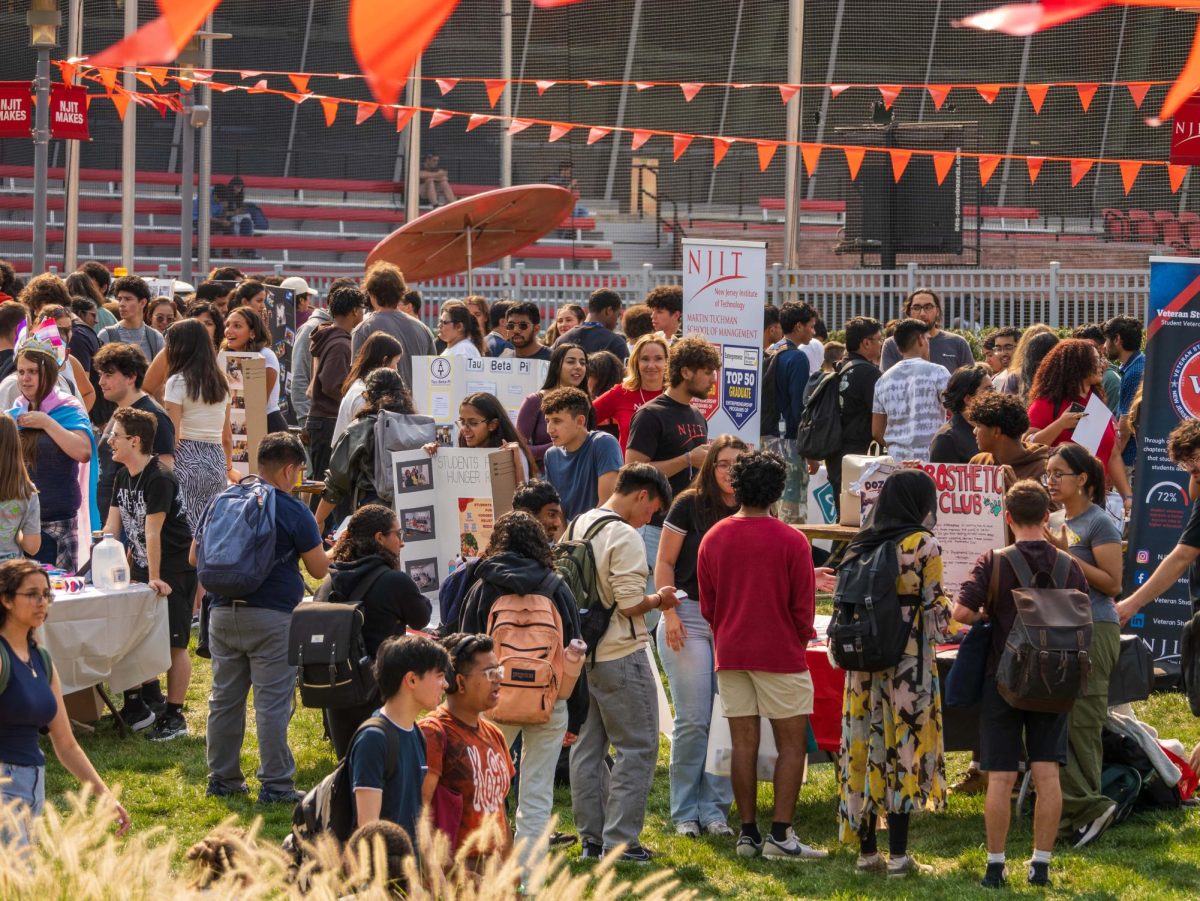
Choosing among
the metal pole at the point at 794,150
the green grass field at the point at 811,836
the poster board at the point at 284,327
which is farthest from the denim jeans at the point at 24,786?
the metal pole at the point at 794,150

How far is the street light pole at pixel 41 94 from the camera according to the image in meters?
13.9

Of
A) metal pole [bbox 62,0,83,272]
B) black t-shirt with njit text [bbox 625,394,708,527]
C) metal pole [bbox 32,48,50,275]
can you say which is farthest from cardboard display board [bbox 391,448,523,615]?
metal pole [bbox 62,0,83,272]

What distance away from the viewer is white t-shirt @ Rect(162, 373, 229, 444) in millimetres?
8625

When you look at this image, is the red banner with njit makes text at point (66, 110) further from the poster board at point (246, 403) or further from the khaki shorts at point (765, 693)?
the khaki shorts at point (765, 693)

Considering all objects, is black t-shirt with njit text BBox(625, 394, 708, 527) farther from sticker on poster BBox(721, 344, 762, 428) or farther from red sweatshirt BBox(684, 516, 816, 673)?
sticker on poster BBox(721, 344, 762, 428)

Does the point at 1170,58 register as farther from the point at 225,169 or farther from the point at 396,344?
the point at 396,344

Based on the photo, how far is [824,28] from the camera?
2628 centimetres

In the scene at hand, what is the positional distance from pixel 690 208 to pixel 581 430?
1863cm

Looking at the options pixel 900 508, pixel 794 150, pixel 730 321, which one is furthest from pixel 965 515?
pixel 794 150

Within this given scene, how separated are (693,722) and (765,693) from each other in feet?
2.02

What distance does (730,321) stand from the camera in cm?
1012

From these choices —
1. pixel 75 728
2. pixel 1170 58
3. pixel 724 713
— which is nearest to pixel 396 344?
pixel 75 728

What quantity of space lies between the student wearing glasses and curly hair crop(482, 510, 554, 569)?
4.71ft

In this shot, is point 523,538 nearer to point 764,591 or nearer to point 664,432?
point 764,591
